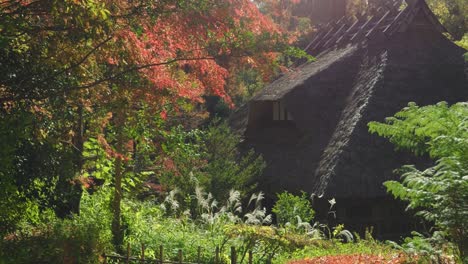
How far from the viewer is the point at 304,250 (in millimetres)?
10992

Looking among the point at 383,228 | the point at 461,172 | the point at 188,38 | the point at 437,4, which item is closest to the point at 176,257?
the point at 188,38

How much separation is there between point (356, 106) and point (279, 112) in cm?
369

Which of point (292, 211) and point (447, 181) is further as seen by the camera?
point (292, 211)

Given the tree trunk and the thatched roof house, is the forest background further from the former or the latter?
the thatched roof house

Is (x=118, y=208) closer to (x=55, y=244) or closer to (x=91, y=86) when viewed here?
(x=55, y=244)

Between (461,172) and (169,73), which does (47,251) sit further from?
(461,172)

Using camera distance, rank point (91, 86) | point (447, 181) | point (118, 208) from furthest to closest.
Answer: point (118, 208)
point (91, 86)
point (447, 181)

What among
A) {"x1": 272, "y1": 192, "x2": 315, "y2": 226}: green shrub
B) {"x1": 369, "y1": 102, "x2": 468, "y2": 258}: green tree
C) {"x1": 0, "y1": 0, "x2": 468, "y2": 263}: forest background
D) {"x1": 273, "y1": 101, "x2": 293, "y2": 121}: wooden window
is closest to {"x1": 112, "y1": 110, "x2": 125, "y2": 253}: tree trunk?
{"x1": 0, "y1": 0, "x2": 468, "y2": 263}: forest background

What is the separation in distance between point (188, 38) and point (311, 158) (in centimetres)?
770

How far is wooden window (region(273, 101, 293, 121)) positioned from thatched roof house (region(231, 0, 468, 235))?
0.03 metres

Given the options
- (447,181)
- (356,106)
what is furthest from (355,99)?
(447,181)

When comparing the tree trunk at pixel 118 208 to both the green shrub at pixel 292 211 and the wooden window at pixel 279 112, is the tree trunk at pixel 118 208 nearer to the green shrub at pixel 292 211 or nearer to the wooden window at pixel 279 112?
the green shrub at pixel 292 211

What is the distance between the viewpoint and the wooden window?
18.9m

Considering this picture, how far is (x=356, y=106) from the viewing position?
631 inches
